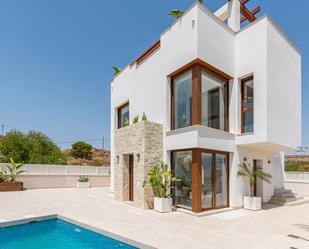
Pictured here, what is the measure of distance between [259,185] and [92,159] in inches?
1601

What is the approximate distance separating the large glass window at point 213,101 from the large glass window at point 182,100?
64 centimetres

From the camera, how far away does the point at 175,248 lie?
17.9 ft

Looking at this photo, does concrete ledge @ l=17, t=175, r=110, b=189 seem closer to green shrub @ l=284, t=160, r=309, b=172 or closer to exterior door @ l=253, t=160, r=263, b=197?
exterior door @ l=253, t=160, r=263, b=197

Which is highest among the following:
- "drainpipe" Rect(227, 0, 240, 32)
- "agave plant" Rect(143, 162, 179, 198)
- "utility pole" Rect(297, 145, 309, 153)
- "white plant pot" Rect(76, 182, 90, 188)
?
"drainpipe" Rect(227, 0, 240, 32)

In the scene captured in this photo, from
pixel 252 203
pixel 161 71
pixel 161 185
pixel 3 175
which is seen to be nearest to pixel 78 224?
pixel 161 185

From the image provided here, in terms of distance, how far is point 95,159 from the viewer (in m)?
49.2

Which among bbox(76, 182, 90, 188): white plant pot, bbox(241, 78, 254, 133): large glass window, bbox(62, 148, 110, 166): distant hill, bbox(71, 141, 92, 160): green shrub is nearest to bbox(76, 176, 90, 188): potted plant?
bbox(76, 182, 90, 188): white plant pot

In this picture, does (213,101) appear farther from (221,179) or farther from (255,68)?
(221,179)

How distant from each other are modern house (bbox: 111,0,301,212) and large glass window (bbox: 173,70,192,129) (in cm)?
5

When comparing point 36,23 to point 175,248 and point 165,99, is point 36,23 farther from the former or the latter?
point 175,248

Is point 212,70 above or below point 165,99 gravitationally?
above

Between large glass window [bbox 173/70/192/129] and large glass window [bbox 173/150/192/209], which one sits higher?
large glass window [bbox 173/70/192/129]

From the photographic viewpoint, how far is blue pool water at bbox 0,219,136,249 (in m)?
6.41

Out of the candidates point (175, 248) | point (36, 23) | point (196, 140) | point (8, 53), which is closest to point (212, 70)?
point (196, 140)
